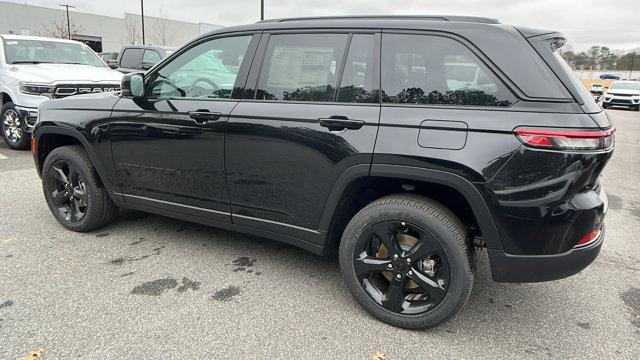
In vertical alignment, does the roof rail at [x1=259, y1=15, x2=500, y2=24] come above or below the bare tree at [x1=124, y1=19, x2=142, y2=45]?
below

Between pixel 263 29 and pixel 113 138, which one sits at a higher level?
pixel 263 29

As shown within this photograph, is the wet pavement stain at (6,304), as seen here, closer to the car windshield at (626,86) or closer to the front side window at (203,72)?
the front side window at (203,72)

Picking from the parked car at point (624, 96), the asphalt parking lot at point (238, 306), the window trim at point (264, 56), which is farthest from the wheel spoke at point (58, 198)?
the parked car at point (624, 96)

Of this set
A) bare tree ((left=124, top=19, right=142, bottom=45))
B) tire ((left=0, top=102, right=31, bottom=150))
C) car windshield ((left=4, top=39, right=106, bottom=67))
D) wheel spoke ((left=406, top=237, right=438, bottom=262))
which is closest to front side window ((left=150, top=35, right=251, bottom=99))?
wheel spoke ((left=406, top=237, right=438, bottom=262))

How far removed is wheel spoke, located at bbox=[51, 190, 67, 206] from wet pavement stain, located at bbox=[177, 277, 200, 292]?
67.0 inches

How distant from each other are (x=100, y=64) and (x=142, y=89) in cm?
648

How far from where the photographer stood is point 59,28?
47.4 m

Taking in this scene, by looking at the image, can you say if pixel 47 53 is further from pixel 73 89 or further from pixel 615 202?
pixel 615 202

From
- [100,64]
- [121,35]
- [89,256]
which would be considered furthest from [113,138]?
[121,35]

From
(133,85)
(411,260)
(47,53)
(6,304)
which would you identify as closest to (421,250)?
(411,260)

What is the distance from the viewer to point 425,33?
2.61 metres

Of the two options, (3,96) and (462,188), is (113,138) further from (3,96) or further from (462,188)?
(3,96)

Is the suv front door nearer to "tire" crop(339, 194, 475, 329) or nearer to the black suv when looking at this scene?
the black suv

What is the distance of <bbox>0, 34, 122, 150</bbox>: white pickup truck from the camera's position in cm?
717
